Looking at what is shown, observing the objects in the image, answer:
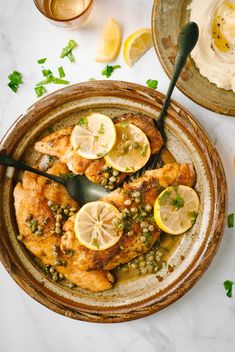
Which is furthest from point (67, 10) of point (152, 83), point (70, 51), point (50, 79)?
point (152, 83)

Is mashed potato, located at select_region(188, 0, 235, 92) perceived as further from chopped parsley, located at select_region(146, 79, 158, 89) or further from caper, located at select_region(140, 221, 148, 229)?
caper, located at select_region(140, 221, 148, 229)

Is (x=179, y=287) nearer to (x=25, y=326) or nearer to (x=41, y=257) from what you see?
(x=41, y=257)

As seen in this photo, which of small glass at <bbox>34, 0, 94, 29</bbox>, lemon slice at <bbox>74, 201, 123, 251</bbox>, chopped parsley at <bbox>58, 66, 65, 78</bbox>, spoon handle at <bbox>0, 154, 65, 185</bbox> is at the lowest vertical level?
lemon slice at <bbox>74, 201, 123, 251</bbox>

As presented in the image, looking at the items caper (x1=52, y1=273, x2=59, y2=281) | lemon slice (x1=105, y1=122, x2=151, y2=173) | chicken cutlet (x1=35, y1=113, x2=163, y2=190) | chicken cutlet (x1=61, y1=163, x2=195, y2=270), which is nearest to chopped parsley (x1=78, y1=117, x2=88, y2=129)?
chicken cutlet (x1=35, y1=113, x2=163, y2=190)

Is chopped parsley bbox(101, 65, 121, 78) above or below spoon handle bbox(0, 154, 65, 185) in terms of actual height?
above

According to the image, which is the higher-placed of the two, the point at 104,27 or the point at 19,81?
the point at 104,27

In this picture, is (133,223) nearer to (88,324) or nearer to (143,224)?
(143,224)

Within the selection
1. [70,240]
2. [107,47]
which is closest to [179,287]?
[70,240]
